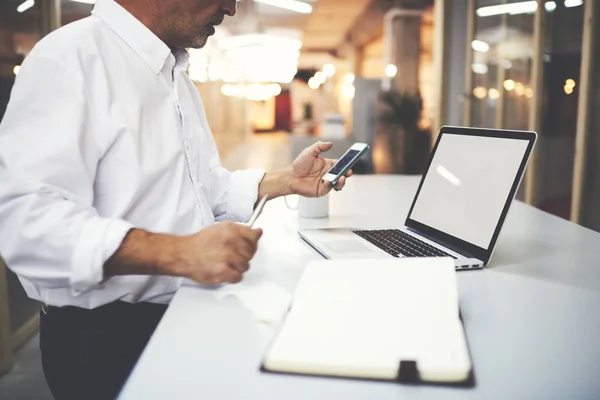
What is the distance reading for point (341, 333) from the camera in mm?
706

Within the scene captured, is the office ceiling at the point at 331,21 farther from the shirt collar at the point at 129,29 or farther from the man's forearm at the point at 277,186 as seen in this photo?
the shirt collar at the point at 129,29

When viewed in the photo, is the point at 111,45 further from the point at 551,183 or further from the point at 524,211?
the point at 551,183

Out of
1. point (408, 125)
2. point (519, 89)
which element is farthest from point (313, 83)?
point (519, 89)

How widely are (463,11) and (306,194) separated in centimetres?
513

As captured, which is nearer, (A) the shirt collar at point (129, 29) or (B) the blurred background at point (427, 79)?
(A) the shirt collar at point (129, 29)

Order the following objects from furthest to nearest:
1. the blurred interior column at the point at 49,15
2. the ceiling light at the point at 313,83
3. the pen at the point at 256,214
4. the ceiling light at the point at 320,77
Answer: the ceiling light at the point at 313,83 → the ceiling light at the point at 320,77 → the blurred interior column at the point at 49,15 → the pen at the point at 256,214

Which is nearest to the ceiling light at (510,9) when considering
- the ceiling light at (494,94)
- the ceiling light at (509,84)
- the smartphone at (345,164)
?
the ceiling light at (509,84)

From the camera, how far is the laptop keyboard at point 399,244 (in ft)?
3.94

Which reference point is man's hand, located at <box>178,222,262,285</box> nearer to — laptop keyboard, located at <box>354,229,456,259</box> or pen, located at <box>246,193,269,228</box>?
pen, located at <box>246,193,269,228</box>

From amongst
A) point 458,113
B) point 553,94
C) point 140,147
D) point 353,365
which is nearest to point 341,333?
point 353,365

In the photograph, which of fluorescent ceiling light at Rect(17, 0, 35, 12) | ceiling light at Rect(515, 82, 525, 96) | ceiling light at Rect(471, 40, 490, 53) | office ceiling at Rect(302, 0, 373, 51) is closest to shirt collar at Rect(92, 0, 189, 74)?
fluorescent ceiling light at Rect(17, 0, 35, 12)

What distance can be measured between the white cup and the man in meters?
0.38

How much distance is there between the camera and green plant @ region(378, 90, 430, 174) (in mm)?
6938

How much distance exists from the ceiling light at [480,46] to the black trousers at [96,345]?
5.23 metres
